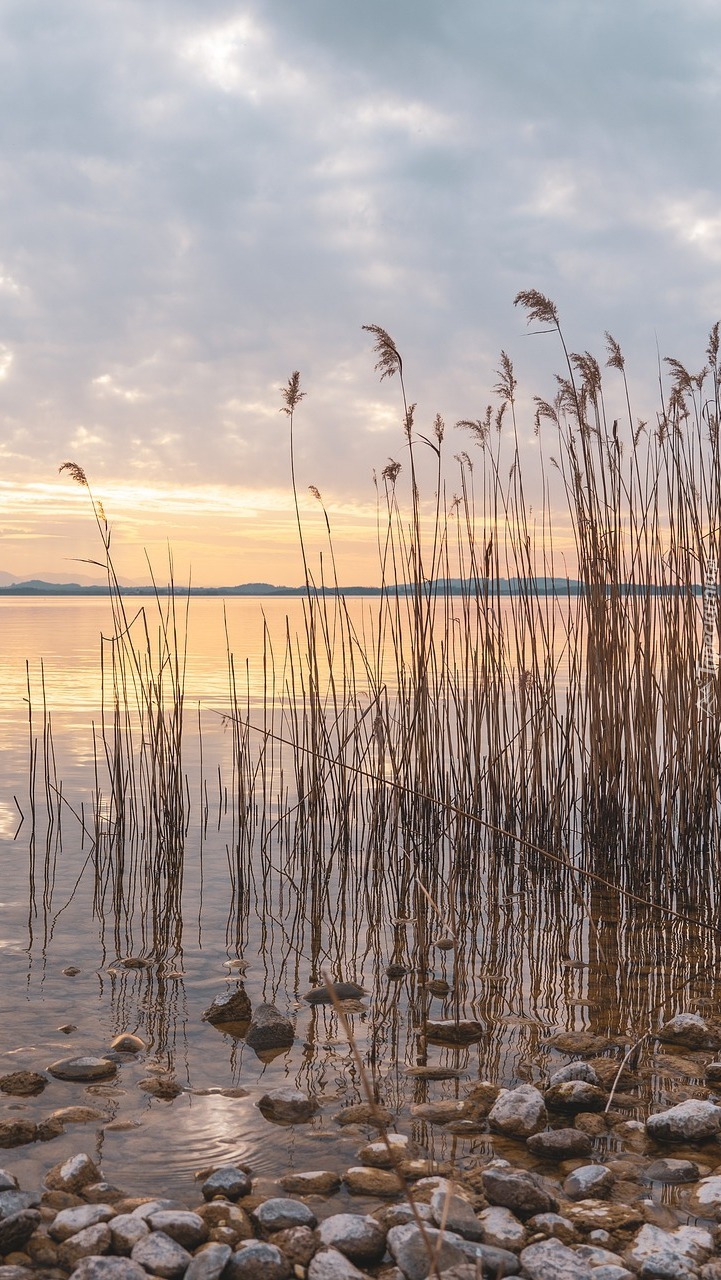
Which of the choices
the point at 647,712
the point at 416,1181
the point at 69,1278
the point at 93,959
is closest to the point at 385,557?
the point at 647,712

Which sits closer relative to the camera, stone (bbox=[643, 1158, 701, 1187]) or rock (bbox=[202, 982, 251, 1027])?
stone (bbox=[643, 1158, 701, 1187])

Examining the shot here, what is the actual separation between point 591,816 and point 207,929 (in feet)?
4.86

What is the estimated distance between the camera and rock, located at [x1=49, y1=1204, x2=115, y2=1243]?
1.44m

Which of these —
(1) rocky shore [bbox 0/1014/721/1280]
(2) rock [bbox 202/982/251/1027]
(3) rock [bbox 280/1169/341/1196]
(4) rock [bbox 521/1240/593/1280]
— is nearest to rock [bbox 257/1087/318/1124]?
(1) rocky shore [bbox 0/1014/721/1280]

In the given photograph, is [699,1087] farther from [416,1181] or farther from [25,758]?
[25,758]

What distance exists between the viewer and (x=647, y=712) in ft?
11.3

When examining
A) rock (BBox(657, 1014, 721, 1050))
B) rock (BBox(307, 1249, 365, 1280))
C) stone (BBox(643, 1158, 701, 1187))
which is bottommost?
rock (BBox(657, 1014, 721, 1050))

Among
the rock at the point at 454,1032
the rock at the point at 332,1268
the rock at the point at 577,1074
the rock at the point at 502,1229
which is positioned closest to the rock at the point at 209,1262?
the rock at the point at 332,1268

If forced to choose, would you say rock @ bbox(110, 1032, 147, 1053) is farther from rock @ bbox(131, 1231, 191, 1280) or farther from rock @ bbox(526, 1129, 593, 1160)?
rock @ bbox(526, 1129, 593, 1160)

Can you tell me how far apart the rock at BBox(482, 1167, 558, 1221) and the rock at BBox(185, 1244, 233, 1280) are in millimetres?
425

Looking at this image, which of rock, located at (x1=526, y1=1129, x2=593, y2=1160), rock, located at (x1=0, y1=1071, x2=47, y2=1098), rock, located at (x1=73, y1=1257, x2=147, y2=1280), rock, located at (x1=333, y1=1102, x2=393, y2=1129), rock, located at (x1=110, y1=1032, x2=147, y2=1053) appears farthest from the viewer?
rock, located at (x1=110, y1=1032, x2=147, y2=1053)

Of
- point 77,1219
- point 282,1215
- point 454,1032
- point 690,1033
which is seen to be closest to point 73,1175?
point 77,1219

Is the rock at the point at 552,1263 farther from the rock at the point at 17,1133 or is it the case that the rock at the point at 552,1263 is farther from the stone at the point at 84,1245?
the rock at the point at 17,1133

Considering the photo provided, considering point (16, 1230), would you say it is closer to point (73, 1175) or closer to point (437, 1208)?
point (73, 1175)
